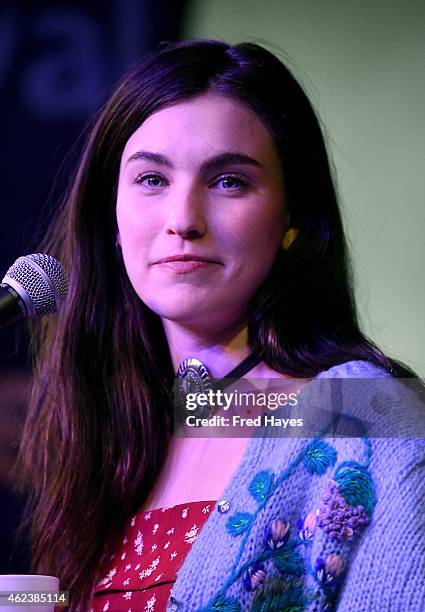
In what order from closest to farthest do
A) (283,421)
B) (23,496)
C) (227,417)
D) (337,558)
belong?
(337,558) < (283,421) < (227,417) < (23,496)

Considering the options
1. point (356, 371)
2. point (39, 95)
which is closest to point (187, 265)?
point (356, 371)

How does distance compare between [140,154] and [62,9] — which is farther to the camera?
[62,9]

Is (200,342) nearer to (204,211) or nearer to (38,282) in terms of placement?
(204,211)

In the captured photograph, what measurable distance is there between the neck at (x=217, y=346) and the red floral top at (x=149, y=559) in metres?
0.22

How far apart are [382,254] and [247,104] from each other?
366 mm

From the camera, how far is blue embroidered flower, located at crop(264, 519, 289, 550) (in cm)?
122

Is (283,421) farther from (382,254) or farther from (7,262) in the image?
(7,262)

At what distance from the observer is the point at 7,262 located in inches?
75.3

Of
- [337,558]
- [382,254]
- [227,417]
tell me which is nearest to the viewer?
[337,558]

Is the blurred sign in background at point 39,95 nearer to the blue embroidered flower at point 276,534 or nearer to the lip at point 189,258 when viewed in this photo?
the lip at point 189,258

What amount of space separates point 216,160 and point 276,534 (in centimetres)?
56

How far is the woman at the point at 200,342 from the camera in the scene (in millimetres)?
1225

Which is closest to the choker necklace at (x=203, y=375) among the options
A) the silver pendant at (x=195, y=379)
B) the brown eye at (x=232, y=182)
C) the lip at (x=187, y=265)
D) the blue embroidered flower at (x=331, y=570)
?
the silver pendant at (x=195, y=379)

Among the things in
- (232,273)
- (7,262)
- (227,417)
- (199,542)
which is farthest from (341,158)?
(199,542)
